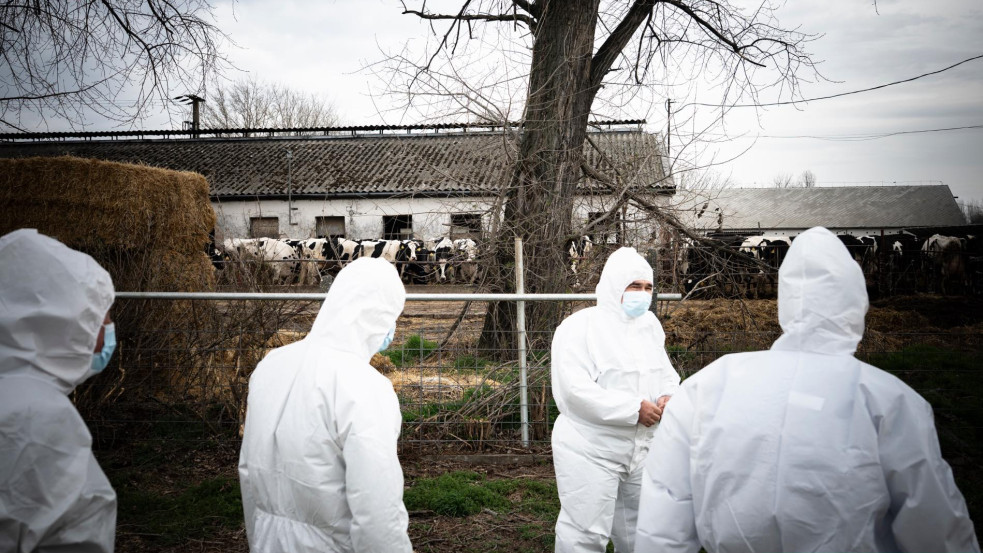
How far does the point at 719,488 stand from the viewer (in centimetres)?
188

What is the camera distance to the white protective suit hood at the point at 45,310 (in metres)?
1.74

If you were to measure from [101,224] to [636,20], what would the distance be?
6.85m

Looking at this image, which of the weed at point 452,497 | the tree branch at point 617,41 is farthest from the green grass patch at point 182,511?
the tree branch at point 617,41

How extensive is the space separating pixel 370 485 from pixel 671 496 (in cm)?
99

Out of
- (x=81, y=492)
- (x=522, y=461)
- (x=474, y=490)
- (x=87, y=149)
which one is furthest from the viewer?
(x=87, y=149)

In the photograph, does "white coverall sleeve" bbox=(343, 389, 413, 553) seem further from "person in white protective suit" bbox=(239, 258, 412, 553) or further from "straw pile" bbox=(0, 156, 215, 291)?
"straw pile" bbox=(0, 156, 215, 291)

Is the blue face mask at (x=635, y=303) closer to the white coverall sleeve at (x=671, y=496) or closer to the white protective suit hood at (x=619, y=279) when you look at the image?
the white protective suit hood at (x=619, y=279)

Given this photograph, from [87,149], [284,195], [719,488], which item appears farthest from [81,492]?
[87,149]

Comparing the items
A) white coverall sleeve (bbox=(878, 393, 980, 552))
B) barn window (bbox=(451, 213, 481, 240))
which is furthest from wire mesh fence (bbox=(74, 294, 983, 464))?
white coverall sleeve (bbox=(878, 393, 980, 552))

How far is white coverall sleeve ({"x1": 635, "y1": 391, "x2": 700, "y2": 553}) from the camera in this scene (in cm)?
198

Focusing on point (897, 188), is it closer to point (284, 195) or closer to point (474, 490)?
point (284, 195)

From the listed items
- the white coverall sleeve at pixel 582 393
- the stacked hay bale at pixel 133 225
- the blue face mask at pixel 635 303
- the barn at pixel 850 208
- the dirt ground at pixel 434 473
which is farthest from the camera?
the barn at pixel 850 208

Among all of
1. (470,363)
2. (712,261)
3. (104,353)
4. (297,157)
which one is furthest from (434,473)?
(297,157)

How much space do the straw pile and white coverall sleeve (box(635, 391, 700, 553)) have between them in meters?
5.92
